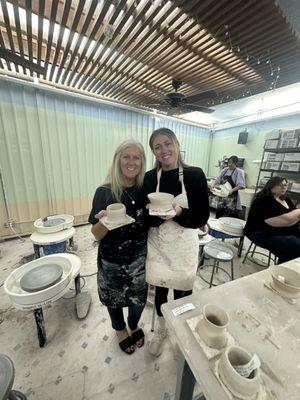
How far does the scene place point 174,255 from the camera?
1.12 metres

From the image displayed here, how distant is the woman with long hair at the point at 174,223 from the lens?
3.63 ft

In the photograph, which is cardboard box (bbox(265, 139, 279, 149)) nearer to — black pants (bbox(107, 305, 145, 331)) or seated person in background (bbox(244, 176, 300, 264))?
seated person in background (bbox(244, 176, 300, 264))

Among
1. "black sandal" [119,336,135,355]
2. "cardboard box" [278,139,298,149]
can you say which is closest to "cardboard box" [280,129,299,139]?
"cardboard box" [278,139,298,149]

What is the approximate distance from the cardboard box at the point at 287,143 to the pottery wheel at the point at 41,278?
13.4 feet

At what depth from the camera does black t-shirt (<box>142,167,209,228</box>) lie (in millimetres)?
1073

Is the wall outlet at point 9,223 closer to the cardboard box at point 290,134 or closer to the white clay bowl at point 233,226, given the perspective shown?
the white clay bowl at point 233,226

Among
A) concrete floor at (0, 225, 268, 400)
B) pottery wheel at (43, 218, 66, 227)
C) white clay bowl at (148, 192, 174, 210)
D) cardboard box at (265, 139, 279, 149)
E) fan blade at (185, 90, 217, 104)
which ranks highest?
fan blade at (185, 90, 217, 104)

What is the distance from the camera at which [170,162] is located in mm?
1127

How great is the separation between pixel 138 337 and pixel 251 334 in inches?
40.9

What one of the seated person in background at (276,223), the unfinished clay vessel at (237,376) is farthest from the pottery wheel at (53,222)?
the seated person in background at (276,223)

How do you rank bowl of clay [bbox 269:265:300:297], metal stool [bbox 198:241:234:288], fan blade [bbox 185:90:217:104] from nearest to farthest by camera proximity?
1. bowl of clay [bbox 269:265:300:297]
2. metal stool [bbox 198:241:234:288]
3. fan blade [bbox 185:90:217:104]

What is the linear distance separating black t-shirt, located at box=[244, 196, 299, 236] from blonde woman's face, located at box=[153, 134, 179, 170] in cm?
142

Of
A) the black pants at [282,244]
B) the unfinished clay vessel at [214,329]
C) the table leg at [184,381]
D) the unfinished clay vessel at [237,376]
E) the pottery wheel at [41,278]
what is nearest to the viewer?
the unfinished clay vessel at [237,376]

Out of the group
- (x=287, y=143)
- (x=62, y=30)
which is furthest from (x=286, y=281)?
(x=287, y=143)
